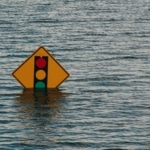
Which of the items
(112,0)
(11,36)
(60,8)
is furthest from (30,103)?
(112,0)

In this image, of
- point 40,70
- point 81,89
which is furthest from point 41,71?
point 81,89

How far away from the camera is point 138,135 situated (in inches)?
714

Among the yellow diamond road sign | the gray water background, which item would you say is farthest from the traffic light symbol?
the gray water background

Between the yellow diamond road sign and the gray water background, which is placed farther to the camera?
the yellow diamond road sign

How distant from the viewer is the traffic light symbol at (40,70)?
22.4 m

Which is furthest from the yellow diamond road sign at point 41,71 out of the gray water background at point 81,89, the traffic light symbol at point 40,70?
the gray water background at point 81,89

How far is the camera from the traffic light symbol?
22406 mm

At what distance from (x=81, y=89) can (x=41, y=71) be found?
1305mm

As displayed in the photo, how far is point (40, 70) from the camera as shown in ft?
73.8

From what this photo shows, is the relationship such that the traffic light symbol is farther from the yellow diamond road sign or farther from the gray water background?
the gray water background

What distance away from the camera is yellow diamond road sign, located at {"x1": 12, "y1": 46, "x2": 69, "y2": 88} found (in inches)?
883

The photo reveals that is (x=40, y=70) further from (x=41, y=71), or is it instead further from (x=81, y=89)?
(x=81, y=89)

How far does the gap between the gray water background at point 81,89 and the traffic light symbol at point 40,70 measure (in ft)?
0.87

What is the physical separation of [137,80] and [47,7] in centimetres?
2752
